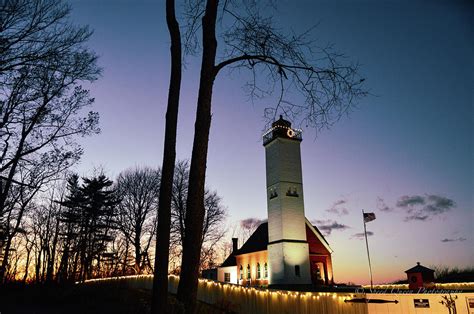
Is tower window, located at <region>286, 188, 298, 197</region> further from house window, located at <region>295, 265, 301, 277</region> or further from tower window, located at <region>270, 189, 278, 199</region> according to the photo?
house window, located at <region>295, 265, 301, 277</region>

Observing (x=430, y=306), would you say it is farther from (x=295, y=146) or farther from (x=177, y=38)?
(x=295, y=146)

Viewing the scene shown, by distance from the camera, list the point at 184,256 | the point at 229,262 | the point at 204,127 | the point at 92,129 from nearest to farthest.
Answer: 1. the point at 184,256
2. the point at 204,127
3. the point at 92,129
4. the point at 229,262

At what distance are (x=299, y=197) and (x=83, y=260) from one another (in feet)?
69.3

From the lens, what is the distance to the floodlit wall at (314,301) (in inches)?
444

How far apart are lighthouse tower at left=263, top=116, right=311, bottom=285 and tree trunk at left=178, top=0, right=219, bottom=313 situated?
18.2 meters

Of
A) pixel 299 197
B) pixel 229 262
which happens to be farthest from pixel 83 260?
pixel 299 197

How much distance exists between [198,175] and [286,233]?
68.6ft

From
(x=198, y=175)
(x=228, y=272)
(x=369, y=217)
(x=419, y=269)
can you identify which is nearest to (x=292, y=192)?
(x=369, y=217)

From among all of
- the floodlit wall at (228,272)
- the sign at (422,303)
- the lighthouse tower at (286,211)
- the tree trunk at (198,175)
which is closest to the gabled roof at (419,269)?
the lighthouse tower at (286,211)

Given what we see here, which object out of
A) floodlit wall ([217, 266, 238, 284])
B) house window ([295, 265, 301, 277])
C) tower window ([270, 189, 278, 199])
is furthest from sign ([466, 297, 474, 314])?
floodlit wall ([217, 266, 238, 284])

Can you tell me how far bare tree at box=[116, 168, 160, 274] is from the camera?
33188 millimetres

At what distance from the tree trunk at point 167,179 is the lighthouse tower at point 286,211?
1827cm

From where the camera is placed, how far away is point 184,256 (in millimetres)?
6355

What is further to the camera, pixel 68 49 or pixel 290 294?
pixel 290 294
